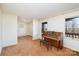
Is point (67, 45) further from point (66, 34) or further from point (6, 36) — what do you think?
point (6, 36)

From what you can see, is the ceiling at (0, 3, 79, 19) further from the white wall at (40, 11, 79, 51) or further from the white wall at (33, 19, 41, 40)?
the white wall at (33, 19, 41, 40)

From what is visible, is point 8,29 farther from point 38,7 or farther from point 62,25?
point 62,25

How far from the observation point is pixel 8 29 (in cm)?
379

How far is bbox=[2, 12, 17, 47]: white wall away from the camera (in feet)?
11.8

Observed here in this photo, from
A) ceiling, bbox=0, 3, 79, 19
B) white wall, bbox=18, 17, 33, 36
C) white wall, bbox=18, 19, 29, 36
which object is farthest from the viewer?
white wall, bbox=18, 17, 33, 36

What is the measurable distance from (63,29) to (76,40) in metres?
0.91

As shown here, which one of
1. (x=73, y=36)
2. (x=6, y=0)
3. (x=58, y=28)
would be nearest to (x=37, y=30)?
(x=58, y=28)

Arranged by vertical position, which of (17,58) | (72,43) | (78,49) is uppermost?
(17,58)

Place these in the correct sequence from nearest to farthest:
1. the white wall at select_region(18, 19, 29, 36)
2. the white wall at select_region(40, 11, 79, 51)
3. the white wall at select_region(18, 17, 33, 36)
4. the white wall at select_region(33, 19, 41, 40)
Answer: the white wall at select_region(40, 11, 79, 51)
the white wall at select_region(33, 19, 41, 40)
the white wall at select_region(18, 19, 29, 36)
the white wall at select_region(18, 17, 33, 36)

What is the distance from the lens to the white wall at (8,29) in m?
3.60

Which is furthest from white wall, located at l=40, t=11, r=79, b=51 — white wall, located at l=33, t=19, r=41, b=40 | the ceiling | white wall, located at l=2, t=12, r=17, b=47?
white wall, located at l=2, t=12, r=17, b=47

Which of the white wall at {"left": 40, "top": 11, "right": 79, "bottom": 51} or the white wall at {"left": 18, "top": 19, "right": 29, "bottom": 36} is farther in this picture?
the white wall at {"left": 18, "top": 19, "right": 29, "bottom": 36}

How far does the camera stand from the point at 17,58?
1.14 meters

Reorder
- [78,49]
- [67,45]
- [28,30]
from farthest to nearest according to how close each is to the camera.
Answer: [28,30]
[67,45]
[78,49]
